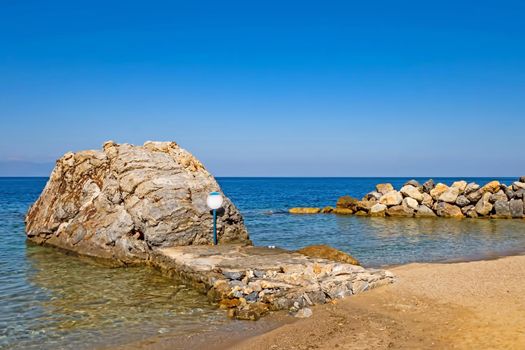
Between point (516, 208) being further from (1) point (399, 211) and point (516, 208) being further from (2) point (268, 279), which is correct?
(2) point (268, 279)

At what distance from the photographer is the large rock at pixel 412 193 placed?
140 feet

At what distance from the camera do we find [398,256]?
68.0 ft

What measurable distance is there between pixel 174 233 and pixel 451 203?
104 feet

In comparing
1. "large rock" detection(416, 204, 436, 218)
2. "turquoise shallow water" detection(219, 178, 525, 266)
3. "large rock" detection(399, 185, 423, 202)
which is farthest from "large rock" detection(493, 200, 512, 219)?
"large rock" detection(399, 185, 423, 202)

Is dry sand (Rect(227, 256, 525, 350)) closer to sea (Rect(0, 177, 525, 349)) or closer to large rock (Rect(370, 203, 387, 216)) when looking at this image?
sea (Rect(0, 177, 525, 349))

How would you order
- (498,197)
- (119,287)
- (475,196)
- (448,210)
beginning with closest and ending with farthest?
(119,287), (498,197), (448,210), (475,196)

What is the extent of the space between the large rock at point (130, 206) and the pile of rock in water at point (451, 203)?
26159 millimetres

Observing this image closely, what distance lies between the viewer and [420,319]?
1012 centimetres

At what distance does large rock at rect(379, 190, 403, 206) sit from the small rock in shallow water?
111 feet

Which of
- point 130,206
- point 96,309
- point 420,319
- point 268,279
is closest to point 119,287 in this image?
point 96,309

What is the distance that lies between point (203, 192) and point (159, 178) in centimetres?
196

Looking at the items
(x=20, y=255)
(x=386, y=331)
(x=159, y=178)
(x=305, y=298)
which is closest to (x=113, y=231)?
(x=159, y=178)

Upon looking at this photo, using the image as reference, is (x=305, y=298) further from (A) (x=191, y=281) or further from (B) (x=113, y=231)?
(B) (x=113, y=231)

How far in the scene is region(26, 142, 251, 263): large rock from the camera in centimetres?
1777
